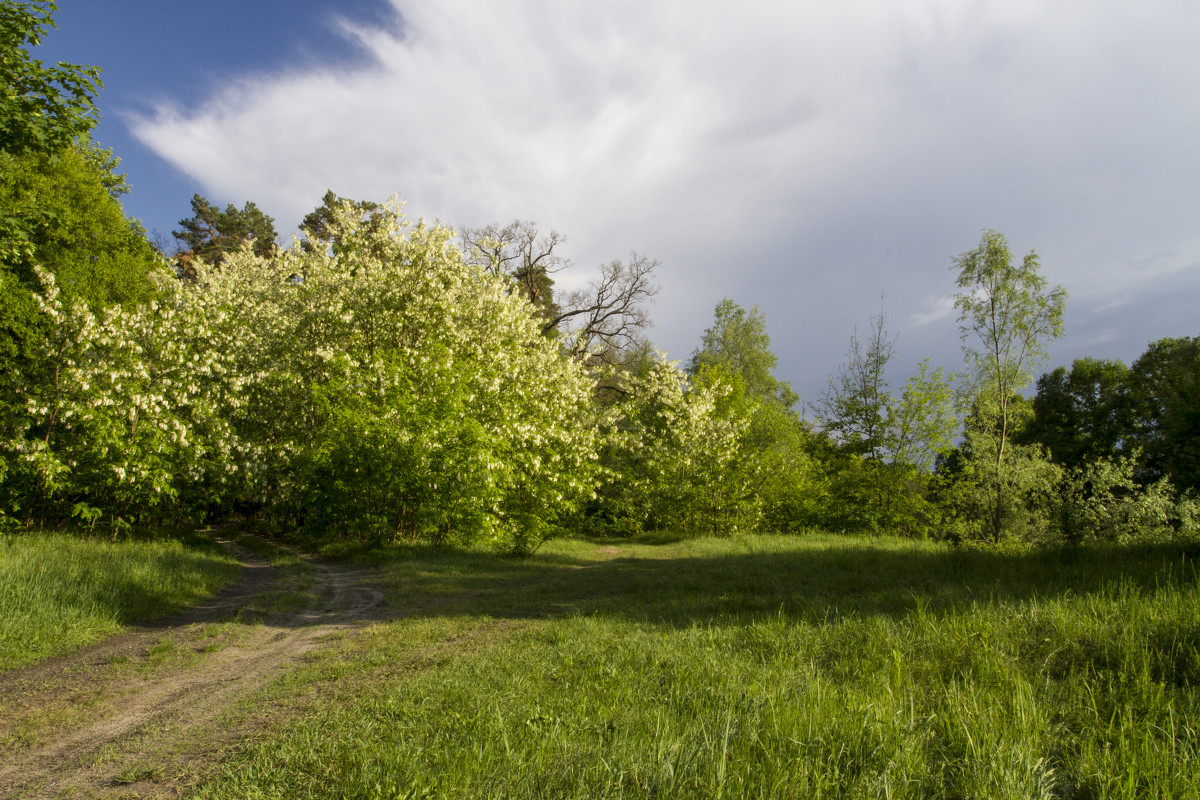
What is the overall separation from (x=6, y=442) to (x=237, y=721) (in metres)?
13.0

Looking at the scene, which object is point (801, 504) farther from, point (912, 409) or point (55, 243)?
point (55, 243)

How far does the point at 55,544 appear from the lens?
11.8 meters

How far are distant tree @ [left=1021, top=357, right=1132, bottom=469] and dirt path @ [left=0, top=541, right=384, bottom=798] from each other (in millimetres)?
44170

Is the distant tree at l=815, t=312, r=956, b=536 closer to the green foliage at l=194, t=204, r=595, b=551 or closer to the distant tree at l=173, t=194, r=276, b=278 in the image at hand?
the green foliage at l=194, t=204, r=595, b=551

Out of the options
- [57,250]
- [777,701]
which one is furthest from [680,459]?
[57,250]

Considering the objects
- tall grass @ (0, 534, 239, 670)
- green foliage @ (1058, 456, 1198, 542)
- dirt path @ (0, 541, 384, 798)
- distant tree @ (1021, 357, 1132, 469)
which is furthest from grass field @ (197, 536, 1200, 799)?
distant tree @ (1021, 357, 1132, 469)

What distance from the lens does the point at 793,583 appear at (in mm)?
9664

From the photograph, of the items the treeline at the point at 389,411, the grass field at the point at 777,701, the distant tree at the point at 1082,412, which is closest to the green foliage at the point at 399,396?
the treeline at the point at 389,411

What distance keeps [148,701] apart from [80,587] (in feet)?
15.5

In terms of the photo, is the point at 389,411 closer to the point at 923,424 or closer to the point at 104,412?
the point at 104,412

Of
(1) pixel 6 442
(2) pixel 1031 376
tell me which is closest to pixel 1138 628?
(1) pixel 6 442

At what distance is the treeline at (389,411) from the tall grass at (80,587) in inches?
92.2

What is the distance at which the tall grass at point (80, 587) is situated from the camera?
7.14 m

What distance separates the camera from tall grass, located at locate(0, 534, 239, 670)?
7.14m
